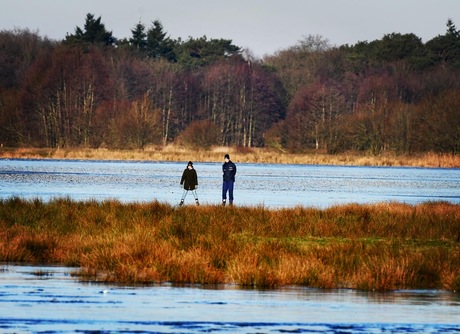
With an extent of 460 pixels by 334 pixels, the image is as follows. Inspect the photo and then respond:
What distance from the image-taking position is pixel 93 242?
21.9m

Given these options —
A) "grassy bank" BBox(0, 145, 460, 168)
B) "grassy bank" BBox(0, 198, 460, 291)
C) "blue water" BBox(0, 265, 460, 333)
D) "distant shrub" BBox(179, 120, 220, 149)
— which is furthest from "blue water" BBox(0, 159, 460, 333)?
"distant shrub" BBox(179, 120, 220, 149)

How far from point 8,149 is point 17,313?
263 ft

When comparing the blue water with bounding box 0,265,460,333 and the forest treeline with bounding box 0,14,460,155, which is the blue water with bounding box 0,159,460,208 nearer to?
the blue water with bounding box 0,265,460,333

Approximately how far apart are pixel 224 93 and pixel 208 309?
114787mm

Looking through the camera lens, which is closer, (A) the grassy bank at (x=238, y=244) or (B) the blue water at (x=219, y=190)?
(A) the grassy bank at (x=238, y=244)

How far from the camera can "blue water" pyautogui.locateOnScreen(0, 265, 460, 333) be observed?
581 inches

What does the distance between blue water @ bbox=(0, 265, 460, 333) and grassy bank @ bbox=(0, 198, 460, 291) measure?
0.65 m

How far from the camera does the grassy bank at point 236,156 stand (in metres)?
83.9

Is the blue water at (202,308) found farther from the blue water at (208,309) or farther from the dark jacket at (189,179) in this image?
the dark jacket at (189,179)

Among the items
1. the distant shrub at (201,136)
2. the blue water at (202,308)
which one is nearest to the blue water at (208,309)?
the blue water at (202,308)

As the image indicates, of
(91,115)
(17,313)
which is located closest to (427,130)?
(91,115)

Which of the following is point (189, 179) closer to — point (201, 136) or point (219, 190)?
point (219, 190)

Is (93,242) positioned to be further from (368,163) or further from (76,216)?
(368,163)

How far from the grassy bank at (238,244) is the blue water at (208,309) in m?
0.65
